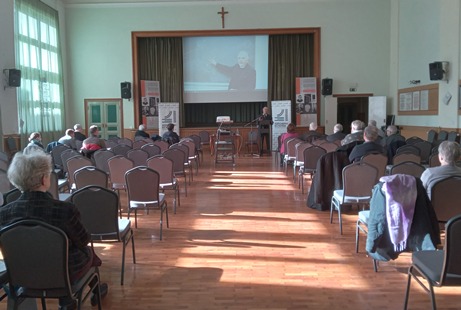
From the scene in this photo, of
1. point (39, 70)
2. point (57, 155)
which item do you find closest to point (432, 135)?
point (57, 155)

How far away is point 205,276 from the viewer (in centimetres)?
423

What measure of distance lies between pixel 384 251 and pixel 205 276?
5.34 ft

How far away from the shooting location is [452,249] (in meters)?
2.75

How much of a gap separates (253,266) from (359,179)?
1.84 meters

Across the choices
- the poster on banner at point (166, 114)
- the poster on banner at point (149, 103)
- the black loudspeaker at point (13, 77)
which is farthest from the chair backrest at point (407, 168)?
the poster on banner at point (149, 103)

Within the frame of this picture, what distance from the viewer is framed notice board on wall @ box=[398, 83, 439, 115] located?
13234mm

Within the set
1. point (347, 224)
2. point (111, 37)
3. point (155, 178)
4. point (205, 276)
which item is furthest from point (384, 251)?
point (111, 37)

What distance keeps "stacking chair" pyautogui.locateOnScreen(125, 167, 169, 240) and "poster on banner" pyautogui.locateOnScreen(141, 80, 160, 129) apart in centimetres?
1252

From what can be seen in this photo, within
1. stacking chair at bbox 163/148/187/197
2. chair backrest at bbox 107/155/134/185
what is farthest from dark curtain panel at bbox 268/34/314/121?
chair backrest at bbox 107/155/134/185

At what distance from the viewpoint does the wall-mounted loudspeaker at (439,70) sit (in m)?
12.2

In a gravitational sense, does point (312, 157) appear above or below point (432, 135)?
below

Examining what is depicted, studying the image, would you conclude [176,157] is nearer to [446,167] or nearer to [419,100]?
[446,167]

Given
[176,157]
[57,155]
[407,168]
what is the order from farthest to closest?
[57,155] → [176,157] → [407,168]

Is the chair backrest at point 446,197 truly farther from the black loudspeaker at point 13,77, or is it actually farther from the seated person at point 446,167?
the black loudspeaker at point 13,77
